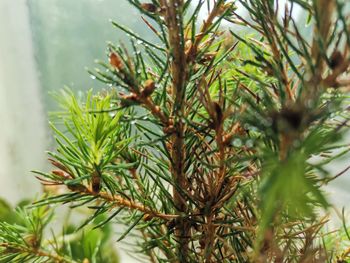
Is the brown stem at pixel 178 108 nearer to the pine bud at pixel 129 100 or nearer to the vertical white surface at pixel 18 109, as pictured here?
the pine bud at pixel 129 100

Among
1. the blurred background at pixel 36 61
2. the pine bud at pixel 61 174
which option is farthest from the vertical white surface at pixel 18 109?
the pine bud at pixel 61 174

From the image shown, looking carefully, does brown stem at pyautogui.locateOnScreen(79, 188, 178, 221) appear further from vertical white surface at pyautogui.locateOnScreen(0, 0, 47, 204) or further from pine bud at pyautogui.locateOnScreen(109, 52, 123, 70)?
vertical white surface at pyautogui.locateOnScreen(0, 0, 47, 204)

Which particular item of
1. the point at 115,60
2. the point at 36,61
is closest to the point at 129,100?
the point at 115,60

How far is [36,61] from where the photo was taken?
1287 millimetres

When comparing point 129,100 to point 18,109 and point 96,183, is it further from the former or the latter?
point 18,109

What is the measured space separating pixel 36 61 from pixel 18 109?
146 mm

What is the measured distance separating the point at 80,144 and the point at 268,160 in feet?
0.44

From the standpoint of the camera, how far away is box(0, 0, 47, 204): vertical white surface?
1.23 meters

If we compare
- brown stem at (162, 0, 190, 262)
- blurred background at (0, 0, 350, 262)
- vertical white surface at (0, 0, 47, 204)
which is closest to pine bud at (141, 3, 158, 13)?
brown stem at (162, 0, 190, 262)

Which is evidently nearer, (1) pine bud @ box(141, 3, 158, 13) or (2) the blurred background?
(1) pine bud @ box(141, 3, 158, 13)

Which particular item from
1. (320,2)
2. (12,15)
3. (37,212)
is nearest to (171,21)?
(320,2)

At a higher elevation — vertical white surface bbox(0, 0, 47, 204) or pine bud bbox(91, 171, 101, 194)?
vertical white surface bbox(0, 0, 47, 204)

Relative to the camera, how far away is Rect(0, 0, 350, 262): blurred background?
47.6 inches

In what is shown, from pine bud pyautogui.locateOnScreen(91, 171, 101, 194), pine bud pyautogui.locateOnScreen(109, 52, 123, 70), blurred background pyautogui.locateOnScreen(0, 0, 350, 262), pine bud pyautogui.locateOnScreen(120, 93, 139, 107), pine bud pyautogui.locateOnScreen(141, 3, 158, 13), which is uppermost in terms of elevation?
blurred background pyautogui.locateOnScreen(0, 0, 350, 262)
